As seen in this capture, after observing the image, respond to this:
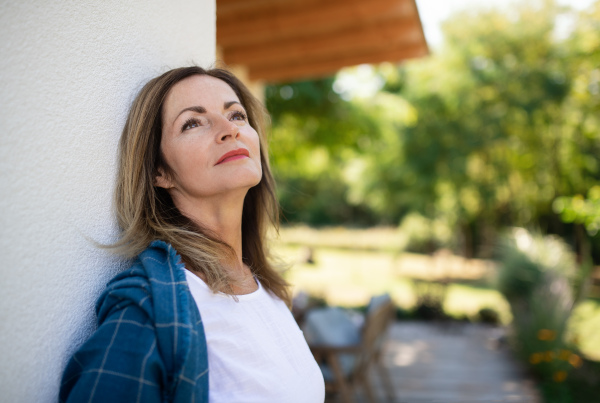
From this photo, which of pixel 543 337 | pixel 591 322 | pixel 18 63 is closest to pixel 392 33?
pixel 18 63

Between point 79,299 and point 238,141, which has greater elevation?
point 238,141

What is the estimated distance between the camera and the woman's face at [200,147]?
112 centimetres

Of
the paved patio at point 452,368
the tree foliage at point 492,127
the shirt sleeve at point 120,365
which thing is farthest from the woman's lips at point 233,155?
the tree foliage at point 492,127

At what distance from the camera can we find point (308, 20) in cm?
346

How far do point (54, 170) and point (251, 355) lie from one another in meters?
0.59

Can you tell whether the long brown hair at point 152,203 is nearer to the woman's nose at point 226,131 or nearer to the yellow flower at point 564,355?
the woman's nose at point 226,131

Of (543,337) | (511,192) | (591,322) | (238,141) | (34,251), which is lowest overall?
(591,322)

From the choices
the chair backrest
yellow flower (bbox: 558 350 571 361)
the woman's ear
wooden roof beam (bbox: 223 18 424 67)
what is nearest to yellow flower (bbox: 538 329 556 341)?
yellow flower (bbox: 558 350 571 361)

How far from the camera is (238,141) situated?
1.17m

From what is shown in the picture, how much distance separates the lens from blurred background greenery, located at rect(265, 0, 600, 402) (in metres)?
5.95

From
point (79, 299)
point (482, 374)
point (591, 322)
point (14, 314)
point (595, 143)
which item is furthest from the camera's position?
point (595, 143)

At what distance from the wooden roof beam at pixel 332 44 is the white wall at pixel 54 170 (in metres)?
2.83

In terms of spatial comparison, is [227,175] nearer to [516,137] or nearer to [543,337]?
[543,337]

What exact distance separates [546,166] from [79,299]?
14.9 meters
